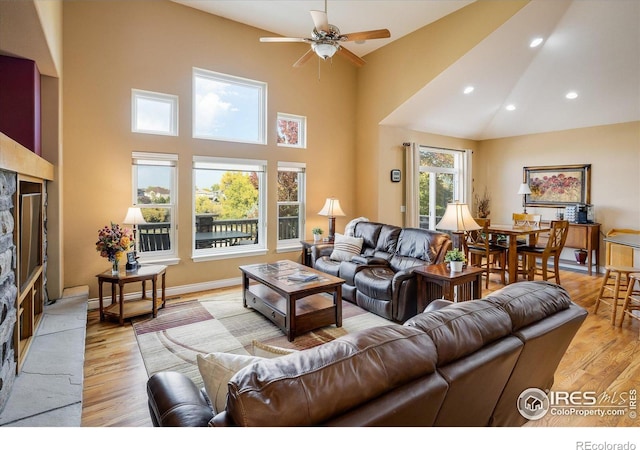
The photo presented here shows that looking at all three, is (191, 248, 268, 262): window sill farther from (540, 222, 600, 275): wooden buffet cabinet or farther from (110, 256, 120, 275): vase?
(540, 222, 600, 275): wooden buffet cabinet

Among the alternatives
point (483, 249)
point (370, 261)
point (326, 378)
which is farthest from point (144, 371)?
point (483, 249)

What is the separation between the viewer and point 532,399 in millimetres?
1753

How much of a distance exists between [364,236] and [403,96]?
252cm

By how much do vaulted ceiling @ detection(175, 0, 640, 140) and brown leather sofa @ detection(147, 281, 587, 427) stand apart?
448cm

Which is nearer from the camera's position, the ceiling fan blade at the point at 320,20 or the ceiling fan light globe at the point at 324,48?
the ceiling fan blade at the point at 320,20

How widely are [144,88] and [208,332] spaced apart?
10.8ft

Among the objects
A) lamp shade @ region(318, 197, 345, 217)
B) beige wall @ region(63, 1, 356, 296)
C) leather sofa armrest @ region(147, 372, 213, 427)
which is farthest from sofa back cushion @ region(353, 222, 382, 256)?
leather sofa armrest @ region(147, 372, 213, 427)

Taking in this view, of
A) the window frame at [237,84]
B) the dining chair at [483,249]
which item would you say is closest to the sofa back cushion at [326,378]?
the window frame at [237,84]

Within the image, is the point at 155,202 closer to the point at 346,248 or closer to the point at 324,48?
the point at 346,248

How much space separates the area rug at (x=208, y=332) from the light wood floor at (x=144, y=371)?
16 cm

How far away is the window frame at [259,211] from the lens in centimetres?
488

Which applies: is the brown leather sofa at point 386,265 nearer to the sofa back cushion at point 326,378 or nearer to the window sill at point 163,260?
the window sill at point 163,260

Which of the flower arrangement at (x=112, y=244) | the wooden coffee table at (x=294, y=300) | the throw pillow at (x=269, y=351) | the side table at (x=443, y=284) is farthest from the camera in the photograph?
the flower arrangement at (x=112, y=244)
